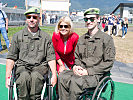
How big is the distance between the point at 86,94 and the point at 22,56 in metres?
1.17

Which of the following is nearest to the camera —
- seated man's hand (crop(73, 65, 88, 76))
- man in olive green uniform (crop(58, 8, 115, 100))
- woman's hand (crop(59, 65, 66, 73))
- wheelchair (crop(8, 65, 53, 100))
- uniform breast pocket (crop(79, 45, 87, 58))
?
wheelchair (crop(8, 65, 53, 100))

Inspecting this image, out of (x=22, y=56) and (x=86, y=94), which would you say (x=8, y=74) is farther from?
(x=86, y=94)

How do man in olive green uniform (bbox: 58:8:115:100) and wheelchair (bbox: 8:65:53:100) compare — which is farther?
man in olive green uniform (bbox: 58:8:115:100)

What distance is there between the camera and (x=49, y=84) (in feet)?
8.29

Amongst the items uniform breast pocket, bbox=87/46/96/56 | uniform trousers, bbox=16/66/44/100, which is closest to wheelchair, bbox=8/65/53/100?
uniform trousers, bbox=16/66/44/100

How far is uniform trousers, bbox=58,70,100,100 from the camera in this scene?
2.45m

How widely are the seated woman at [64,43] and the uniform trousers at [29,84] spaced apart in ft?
3.07

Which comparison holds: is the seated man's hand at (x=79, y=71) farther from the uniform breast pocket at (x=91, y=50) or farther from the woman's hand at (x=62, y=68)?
the woman's hand at (x=62, y=68)

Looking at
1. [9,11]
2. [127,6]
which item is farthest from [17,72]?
[127,6]

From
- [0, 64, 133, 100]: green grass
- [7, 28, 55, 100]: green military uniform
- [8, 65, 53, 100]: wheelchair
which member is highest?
[7, 28, 55, 100]: green military uniform

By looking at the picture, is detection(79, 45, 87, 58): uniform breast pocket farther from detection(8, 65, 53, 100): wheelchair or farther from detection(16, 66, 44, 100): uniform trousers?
detection(16, 66, 44, 100): uniform trousers

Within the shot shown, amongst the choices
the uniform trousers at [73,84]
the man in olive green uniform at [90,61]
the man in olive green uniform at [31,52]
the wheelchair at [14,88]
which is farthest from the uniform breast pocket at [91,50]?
the wheelchair at [14,88]

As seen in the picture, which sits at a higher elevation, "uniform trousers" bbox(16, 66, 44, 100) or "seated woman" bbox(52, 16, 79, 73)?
"seated woman" bbox(52, 16, 79, 73)

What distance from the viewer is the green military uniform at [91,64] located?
2.48 m
